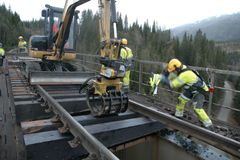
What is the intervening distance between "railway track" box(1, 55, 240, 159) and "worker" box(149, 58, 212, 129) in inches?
13.6

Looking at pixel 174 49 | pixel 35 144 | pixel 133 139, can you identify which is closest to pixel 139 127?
pixel 133 139

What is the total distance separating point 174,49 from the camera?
90188 mm

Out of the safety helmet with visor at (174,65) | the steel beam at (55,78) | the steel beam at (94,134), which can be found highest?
the safety helmet with visor at (174,65)

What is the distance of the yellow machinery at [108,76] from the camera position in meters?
4.50

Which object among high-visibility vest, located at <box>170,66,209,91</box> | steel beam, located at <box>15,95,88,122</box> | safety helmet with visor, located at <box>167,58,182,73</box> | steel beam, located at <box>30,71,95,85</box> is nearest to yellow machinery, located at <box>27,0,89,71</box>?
steel beam, located at <box>30,71,95,85</box>

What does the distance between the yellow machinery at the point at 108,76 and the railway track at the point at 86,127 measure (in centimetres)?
29

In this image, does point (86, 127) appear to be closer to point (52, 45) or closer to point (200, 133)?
point (200, 133)

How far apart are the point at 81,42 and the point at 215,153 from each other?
70911mm

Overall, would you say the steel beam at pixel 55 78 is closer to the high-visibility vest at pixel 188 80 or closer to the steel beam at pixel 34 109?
the steel beam at pixel 34 109

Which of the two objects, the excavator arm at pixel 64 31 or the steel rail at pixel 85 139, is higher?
the excavator arm at pixel 64 31

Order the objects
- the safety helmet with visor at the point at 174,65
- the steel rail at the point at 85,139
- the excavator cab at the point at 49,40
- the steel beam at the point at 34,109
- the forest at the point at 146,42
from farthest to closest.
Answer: the forest at the point at 146,42
the excavator cab at the point at 49,40
the safety helmet with visor at the point at 174,65
the steel beam at the point at 34,109
the steel rail at the point at 85,139

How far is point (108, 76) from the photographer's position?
14.9 ft

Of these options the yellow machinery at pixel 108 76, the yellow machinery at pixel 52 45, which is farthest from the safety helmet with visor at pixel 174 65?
the yellow machinery at pixel 52 45

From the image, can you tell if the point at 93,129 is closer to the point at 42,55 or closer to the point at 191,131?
the point at 191,131
